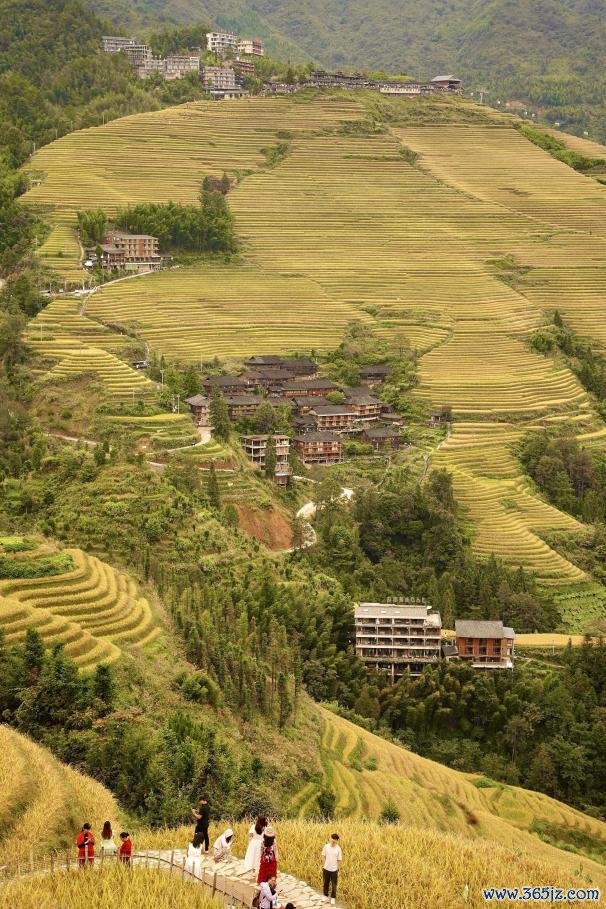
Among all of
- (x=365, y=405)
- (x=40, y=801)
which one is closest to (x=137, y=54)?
(x=365, y=405)

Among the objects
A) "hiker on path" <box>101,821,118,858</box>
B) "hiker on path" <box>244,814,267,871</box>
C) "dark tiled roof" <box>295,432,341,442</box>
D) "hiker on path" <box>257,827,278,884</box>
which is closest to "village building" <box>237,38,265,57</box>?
"dark tiled roof" <box>295,432,341,442</box>

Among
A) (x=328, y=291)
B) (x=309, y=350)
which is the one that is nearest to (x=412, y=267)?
(x=328, y=291)

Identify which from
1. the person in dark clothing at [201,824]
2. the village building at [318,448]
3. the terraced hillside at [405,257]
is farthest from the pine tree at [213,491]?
the person in dark clothing at [201,824]

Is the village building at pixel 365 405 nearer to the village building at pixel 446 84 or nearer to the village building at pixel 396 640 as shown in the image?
the village building at pixel 396 640

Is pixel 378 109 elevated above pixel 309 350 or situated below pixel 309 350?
above

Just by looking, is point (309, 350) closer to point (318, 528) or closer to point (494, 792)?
point (318, 528)

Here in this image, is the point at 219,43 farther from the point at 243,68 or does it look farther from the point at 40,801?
the point at 40,801
